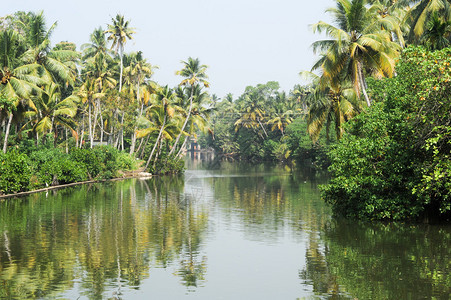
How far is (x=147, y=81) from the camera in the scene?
68.4 metres

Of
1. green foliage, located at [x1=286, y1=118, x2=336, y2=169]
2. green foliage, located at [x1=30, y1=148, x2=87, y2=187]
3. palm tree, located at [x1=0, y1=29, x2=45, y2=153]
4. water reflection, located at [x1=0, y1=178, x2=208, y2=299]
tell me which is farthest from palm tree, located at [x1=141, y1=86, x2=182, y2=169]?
water reflection, located at [x1=0, y1=178, x2=208, y2=299]

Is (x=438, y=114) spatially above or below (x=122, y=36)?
below

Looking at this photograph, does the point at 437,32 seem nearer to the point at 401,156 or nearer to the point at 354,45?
the point at 354,45

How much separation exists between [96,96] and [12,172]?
20497 millimetres

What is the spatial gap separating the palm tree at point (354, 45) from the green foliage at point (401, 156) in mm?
4093

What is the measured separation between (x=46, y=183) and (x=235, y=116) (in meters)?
80.7

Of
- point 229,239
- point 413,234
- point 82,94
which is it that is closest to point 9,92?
point 82,94

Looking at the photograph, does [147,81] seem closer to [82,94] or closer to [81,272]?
[82,94]

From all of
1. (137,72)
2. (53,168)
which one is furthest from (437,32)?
(137,72)

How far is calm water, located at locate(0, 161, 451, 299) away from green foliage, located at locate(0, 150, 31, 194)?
340cm

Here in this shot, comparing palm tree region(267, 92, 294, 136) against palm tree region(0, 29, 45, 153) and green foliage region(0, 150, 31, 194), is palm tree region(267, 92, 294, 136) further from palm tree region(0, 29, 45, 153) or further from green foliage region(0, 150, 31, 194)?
green foliage region(0, 150, 31, 194)

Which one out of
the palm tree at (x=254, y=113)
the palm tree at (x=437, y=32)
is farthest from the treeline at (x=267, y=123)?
the palm tree at (x=437, y=32)

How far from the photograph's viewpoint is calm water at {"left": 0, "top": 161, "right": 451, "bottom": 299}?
12039 mm

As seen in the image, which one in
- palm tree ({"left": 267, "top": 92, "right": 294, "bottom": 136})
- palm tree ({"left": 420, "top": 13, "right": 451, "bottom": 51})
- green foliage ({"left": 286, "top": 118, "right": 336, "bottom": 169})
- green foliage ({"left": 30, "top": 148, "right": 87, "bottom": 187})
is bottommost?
green foliage ({"left": 30, "top": 148, "right": 87, "bottom": 187})
